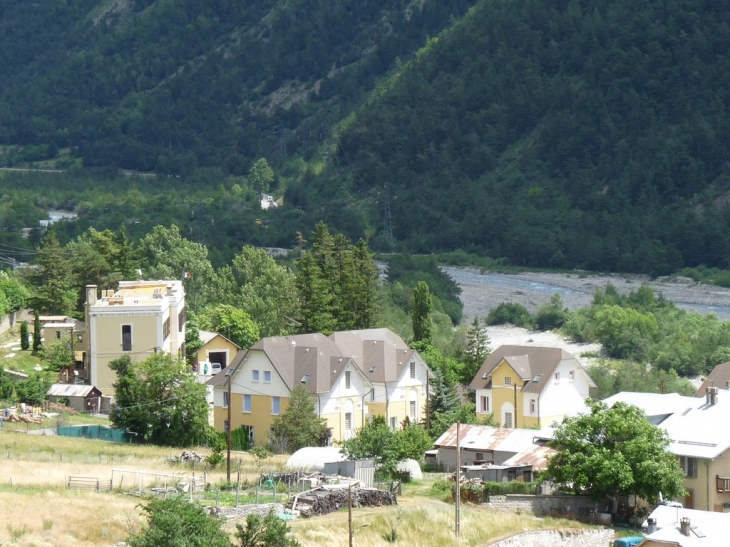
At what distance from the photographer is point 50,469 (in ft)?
161

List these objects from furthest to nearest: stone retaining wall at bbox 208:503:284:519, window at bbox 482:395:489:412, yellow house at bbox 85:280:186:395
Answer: yellow house at bbox 85:280:186:395, window at bbox 482:395:489:412, stone retaining wall at bbox 208:503:284:519

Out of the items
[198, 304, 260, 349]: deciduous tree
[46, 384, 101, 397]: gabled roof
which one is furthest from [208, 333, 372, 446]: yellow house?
[198, 304, 260, 349]: deciduous tree

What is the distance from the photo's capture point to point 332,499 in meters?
47.1

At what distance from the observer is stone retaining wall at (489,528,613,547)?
156 feet

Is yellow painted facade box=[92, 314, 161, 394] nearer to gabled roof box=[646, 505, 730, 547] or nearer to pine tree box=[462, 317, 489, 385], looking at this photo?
pine tree box=[462, 317, 489, 385]

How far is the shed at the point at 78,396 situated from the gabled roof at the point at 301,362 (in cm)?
472

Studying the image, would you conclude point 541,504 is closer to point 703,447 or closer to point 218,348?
point 703,447

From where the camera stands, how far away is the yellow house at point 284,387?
2552 inches

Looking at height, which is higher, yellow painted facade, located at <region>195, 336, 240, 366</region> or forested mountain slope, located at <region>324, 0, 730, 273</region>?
forested mountain slope, located at <region>324, 0, 730, 273</region>

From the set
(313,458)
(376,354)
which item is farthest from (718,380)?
(313,458)

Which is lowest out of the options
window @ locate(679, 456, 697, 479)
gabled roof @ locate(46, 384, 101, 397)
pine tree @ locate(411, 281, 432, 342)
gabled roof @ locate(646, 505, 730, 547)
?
gabled roof @ locate(646, 505, 730, 547)

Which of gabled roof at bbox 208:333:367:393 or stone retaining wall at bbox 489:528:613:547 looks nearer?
stone retaining wall at bbox 489:528:613:547

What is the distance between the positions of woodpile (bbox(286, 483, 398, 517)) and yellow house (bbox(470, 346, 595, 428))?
18.3 metres

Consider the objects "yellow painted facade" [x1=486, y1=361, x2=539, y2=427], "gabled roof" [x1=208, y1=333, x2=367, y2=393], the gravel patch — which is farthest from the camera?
the gravel patch
